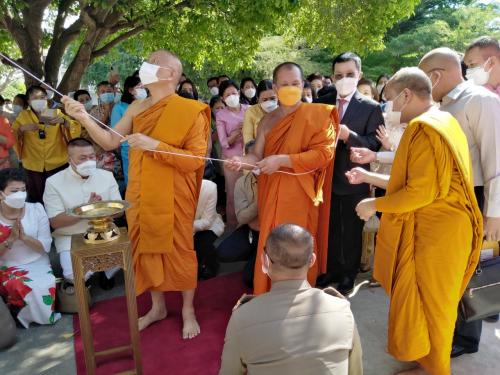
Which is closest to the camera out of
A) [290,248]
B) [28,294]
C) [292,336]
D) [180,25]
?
[292,336]

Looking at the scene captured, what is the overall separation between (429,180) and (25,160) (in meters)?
4.65

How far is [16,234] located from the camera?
3.34 meters

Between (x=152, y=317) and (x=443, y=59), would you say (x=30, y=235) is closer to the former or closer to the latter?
(x=152, y=317)

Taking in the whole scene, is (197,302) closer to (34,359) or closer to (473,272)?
(34,359)

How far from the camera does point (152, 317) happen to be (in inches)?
127

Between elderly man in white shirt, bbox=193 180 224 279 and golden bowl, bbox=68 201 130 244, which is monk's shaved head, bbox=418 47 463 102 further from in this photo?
elderly man in white shirt, bbox=193 180 224 279

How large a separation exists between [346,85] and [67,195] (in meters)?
2.63

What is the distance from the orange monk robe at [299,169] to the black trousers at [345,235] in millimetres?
453

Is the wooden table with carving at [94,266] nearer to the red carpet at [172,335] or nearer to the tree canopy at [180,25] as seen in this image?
the red carpet at [172,335]

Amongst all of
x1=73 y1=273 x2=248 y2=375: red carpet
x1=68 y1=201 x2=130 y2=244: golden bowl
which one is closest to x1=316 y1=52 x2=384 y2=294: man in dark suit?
x1=73 y1=273 x2=248 y2=375: red carpet

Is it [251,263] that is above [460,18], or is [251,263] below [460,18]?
below

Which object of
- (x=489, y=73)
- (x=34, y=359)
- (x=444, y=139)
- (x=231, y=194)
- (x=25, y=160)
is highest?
(x=489, y=73)

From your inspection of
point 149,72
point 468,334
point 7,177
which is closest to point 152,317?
point 7,177

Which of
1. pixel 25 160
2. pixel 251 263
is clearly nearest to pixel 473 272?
pixel 251 263
